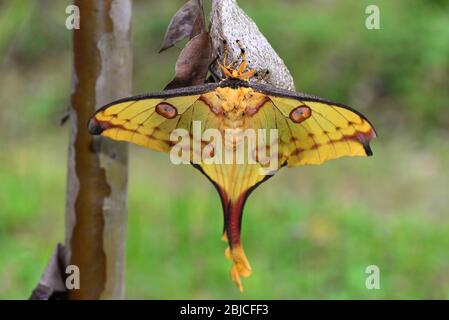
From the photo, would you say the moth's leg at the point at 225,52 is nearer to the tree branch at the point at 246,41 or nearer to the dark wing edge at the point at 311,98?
the tree branch at the point at 246,41

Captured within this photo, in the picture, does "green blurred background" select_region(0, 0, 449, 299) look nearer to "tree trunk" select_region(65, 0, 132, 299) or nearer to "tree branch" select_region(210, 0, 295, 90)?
"tree trunk" select_region(65, 0, 132, 299)

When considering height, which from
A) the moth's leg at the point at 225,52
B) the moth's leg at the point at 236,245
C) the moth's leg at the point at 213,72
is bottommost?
the moth's leg at the point at 236,245

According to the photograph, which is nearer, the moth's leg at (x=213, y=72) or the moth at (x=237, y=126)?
→ the moth at (x=237, y=126)

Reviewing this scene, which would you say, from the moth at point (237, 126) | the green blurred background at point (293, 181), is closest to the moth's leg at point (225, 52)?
the moth at point (237, 126)

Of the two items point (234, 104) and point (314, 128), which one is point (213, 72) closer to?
point (234, 104)

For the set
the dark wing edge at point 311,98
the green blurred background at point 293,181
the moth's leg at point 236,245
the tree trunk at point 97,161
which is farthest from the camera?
the green blurred background at point 293,181

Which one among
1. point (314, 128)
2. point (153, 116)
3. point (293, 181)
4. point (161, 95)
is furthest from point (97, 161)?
point (293, 181)

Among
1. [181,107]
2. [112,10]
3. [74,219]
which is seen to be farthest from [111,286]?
[112,10]
